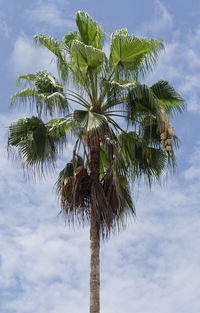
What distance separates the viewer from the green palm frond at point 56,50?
13.7 m

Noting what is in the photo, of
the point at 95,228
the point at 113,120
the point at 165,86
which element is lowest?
the point at 95,228

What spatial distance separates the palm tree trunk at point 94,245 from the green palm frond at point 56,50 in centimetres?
201

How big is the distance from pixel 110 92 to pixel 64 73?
1566 mm

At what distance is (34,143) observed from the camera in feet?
42.3

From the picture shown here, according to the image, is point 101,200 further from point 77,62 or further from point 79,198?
point 77,62

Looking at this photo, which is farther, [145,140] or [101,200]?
[145,140]

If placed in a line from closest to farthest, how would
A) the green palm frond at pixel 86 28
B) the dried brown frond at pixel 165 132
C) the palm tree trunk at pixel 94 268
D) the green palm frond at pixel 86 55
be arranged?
1. the palm tree trunk at pixel 94 268
2. the dried brown frond at pixel 165 132
3. the green palm frond at pixel 86 55
4. the green palm frond at pixel 86 28

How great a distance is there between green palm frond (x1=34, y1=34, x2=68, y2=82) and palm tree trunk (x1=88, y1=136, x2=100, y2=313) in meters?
2.01

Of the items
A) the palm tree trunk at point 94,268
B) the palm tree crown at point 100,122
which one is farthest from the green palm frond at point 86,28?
the palm tree trunk at point 94,268

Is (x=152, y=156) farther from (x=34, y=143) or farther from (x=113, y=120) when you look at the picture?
(x=34, y=143)

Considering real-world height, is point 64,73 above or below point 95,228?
above

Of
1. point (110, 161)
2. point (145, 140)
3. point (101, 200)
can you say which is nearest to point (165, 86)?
point (145, 140)

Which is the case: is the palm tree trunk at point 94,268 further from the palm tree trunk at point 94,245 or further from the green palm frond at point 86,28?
the green palm frond at point 86,28

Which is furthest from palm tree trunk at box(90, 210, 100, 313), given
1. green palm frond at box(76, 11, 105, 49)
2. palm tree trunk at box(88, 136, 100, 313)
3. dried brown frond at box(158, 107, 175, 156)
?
green palm frond at box(76, 11, 105, 49)
